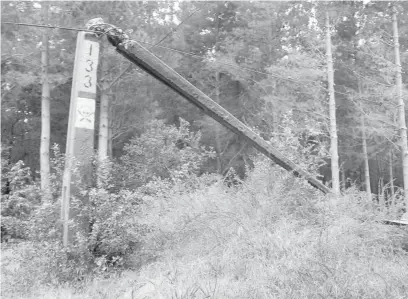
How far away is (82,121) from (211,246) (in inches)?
101

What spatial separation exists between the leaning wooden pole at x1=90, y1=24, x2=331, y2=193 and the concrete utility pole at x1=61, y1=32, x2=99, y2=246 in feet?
1.06

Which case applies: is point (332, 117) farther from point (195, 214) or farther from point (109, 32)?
point (109, 32)

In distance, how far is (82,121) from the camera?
5.81 metres

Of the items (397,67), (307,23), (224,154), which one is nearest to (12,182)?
(397,67)

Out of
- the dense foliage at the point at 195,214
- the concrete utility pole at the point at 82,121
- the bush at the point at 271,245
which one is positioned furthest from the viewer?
the concrete utility pole at the point at 82,121

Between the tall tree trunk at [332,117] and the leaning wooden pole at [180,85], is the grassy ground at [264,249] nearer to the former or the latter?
the leaning wooden pole at [180,85]

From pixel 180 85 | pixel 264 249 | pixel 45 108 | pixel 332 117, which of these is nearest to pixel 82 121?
pixel 180 85

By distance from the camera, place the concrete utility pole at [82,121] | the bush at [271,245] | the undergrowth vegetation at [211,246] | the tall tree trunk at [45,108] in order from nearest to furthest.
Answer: the bush at [271,245] < the undergrowth vegetation at [211,246] < the concrete utility pole at [82,121] < the tall tree trunk at [45,108]

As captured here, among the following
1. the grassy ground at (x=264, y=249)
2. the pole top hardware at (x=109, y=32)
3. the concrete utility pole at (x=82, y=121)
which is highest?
the pole top hardware at (x=109, y=32)

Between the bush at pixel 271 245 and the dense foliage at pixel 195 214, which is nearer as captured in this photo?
the bush at pixel 271 245

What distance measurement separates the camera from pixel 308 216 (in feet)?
23.8

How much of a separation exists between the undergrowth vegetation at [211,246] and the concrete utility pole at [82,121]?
224 millimetres

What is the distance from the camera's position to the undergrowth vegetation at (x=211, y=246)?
173 inches

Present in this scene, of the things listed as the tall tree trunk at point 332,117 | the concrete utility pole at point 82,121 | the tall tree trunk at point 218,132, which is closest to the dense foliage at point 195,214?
the concrete utility pole at point 82,121
